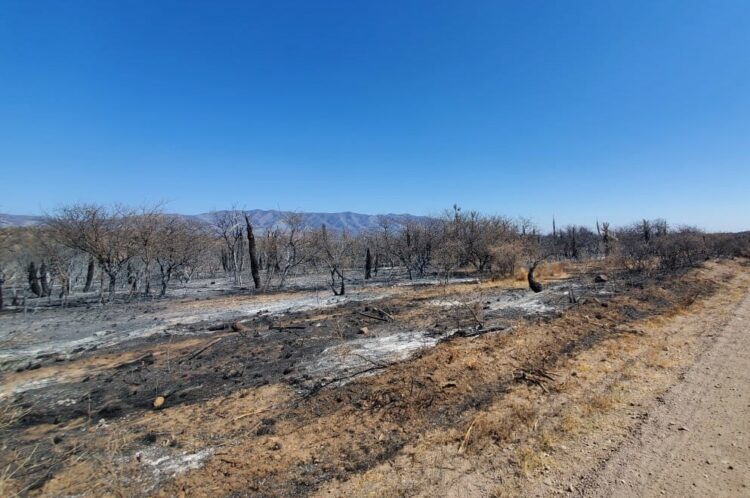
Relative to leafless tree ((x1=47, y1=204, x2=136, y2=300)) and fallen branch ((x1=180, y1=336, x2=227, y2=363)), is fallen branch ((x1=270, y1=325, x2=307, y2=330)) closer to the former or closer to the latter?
fallen branch ((x1=180, y1=336, x2=227, y2=363))

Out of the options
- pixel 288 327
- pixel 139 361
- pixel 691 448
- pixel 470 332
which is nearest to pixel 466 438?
pixel 691 448

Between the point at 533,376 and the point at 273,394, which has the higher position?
the point at 533,376

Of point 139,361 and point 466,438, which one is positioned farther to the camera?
point 139,361

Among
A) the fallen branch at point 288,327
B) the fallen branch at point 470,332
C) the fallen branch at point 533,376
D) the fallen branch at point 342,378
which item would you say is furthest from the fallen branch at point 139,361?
the fallen branch at point 533,376

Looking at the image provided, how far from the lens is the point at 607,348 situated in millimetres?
8570

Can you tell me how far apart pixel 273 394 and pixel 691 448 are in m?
6.48

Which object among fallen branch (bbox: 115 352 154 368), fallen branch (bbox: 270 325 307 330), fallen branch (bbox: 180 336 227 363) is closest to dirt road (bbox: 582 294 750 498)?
fallen branch (bbox: 180 336 227 363)

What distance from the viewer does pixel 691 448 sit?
4453 mm

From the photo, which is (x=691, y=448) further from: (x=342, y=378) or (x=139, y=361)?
(x=139, y=361)

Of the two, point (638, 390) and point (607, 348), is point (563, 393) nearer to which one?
point (638, 390)

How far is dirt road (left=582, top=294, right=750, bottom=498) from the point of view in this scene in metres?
3.78

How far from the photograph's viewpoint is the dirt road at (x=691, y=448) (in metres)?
3.78

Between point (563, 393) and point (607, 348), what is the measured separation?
3340 millimetres

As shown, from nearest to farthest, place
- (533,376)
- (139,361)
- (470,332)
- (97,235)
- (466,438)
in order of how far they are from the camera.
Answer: (466,438) → (533,376) → (139,361) → (470,332) → (97,235)
